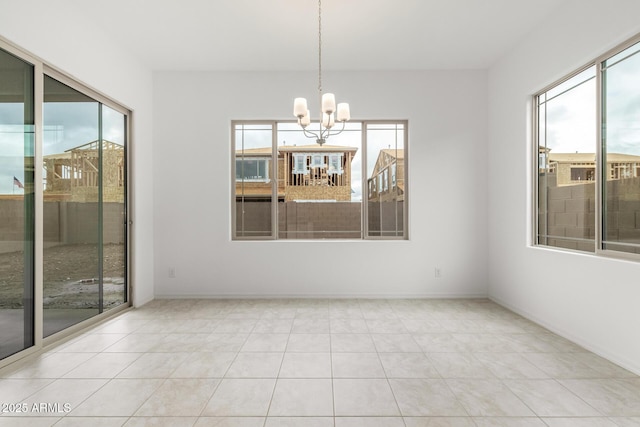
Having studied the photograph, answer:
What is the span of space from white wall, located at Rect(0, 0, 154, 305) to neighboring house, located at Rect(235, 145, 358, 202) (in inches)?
47.4

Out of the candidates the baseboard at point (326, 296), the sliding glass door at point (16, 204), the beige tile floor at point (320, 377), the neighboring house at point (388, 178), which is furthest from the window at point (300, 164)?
the sliding glass door at point (16, 204)

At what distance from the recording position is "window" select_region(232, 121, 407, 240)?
443cm

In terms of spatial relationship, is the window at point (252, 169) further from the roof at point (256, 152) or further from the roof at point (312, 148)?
the roof at point (312, 148)

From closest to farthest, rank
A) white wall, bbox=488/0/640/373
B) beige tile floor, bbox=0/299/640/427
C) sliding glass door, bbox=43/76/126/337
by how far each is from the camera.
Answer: beige tile floor, bbox=0/299/640/427
white wall, bbox=488/0/640/373
sliding glass door, bbox=43/76/126/337

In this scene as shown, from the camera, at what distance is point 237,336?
3039 mm

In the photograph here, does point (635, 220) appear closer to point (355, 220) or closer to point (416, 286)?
point (416, 286)

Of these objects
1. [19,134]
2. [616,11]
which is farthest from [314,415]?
[616,11]

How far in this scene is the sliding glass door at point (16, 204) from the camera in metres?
2.32

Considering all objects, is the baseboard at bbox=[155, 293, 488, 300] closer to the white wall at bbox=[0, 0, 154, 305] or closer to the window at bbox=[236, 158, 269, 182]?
the white wall at bbox=[0, 0, 154, 305]

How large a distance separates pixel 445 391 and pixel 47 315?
3.16m

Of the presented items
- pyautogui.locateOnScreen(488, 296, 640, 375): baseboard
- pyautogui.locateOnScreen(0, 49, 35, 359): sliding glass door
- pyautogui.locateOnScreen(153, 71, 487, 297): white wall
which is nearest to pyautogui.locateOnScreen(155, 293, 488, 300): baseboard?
pyautogui.locateOnScreen(153, 71, 487, 297): white wall

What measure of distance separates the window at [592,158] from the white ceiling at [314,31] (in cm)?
85

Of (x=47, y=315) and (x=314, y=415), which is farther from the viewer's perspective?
(x=47, y=315)

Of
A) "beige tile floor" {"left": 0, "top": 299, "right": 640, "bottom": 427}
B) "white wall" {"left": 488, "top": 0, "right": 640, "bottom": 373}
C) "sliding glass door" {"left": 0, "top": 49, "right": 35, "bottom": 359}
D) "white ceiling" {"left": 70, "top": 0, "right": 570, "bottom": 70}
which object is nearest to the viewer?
"beige tile floor" {"left": 0, "top": 299, "right": 640, "bottom": 427}
